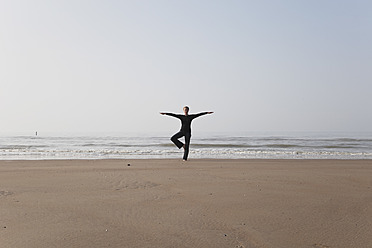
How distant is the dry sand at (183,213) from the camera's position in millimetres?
2924

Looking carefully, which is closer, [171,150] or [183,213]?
[183,213]

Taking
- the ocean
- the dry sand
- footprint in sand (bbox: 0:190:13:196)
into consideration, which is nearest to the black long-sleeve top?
the ocean

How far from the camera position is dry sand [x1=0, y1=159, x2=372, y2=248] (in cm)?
292

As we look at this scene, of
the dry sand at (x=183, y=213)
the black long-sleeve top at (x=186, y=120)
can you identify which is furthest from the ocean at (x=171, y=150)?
the dry sand at (x=183, y=213)

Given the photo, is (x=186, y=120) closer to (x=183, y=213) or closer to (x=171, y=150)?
(x=183, y=213)

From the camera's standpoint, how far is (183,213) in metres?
3.77

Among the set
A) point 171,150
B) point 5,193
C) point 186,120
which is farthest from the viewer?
point 171,150

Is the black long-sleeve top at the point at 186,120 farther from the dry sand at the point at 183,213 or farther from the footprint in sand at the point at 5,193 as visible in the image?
the footprint in sand at the point at 5,193

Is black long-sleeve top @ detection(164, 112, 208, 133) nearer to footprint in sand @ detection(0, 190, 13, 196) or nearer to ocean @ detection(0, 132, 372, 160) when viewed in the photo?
ocean @ detection(0, 132, 372, 160)

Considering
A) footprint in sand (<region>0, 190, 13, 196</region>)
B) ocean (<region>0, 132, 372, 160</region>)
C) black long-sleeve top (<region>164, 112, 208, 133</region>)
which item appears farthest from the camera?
ocean (<region>0, 132, 372, 160</region>)

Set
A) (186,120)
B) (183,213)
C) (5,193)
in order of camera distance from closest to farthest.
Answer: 1. (183,213)
2. (5,193)
3. (186,120)

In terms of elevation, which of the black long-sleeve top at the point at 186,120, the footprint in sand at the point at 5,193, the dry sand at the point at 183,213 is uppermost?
the black long-sleeve top at the point at 186,120

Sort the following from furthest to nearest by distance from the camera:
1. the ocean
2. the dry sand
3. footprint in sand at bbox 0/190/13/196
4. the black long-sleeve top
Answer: the ocean
the black long-sleeve top
footprint in sand at bbox 0/190/13/196
the dry sand

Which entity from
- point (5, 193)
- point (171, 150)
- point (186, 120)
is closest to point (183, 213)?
point (5, 193)
